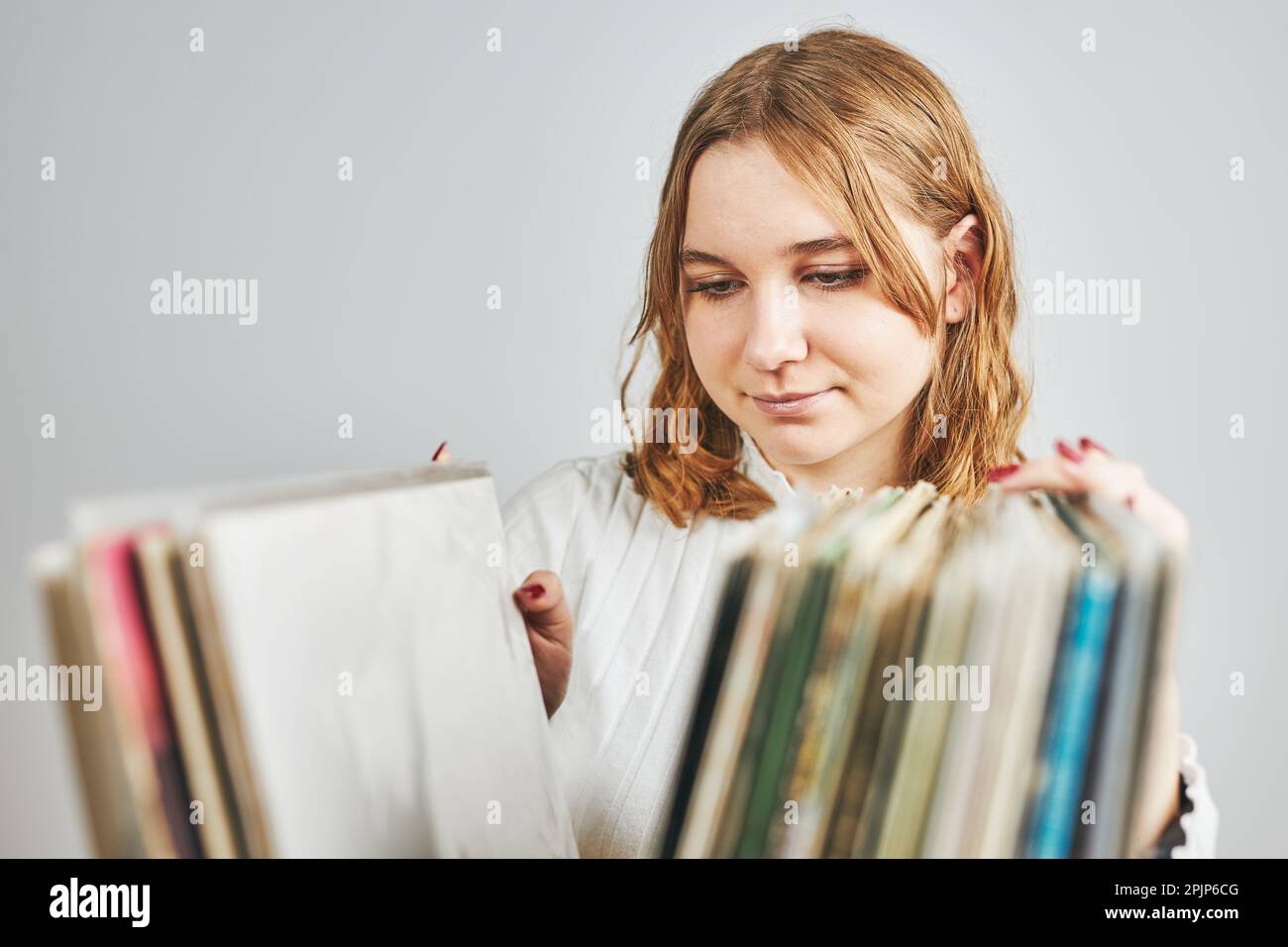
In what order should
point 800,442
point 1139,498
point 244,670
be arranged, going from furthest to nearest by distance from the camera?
point 800,442
point 1139,498
point 244,670

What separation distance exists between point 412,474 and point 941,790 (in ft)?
1.28

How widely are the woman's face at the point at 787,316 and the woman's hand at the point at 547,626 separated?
388 millimetres

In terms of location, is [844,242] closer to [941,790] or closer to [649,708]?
[649,708]

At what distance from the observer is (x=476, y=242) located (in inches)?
74.7

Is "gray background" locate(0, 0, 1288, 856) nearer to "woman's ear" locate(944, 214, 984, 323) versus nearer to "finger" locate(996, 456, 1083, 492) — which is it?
"woman's ear" locate(944, 214, 984, 323)

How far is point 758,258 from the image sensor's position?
119cm

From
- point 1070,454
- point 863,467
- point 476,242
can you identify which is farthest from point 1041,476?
point 476,242

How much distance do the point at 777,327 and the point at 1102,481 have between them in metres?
0.57

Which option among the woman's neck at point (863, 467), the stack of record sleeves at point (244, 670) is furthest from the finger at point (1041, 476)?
the woman's neck at point (863, 467)

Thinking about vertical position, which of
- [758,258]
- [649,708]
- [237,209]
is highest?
[237,209]

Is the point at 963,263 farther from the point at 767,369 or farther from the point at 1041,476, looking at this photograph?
the point at 1041,476

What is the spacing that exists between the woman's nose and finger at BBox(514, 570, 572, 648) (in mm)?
376

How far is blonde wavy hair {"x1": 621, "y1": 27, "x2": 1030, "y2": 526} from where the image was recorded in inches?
48.5

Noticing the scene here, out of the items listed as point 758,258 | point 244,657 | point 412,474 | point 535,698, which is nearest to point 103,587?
point 244,657
